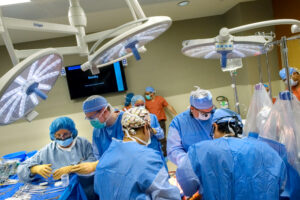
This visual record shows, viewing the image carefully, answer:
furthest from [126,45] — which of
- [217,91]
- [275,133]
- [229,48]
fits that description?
[217,91]

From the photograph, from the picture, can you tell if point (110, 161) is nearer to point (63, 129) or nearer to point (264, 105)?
point (63, 129)

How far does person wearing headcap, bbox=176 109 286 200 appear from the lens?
1.25 meters

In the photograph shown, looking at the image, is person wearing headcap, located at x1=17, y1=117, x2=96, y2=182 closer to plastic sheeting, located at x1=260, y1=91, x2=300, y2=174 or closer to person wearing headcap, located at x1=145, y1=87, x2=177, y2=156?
plastic sheeting, located at x1=260, y1=91, x2=300, y2=174

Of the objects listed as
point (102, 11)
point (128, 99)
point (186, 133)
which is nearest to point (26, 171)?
point (186, 133)

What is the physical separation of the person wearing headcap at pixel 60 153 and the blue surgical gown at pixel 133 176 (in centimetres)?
97

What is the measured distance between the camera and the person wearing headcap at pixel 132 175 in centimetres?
115

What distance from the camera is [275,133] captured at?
60.2 inches

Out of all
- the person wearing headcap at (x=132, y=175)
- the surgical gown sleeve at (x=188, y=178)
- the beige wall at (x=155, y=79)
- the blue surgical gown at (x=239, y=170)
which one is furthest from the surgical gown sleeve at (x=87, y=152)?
the beige wall at (x=155, y=79)

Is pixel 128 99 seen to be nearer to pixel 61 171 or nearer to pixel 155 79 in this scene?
pixel 155 79

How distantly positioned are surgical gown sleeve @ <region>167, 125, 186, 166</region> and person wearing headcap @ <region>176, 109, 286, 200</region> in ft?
2.03

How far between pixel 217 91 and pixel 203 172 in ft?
12.7

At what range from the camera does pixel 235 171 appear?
4.11 ft

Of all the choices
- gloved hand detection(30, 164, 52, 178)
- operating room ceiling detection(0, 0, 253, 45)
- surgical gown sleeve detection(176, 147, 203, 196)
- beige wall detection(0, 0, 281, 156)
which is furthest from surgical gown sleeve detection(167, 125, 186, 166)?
beige wall detection(0, 0, 281, 156)

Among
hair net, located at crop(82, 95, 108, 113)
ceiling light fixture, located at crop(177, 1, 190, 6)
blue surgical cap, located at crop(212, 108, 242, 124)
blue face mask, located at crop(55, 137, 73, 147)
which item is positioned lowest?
blue face mask, located at crop(55, 137, 73, 147)
